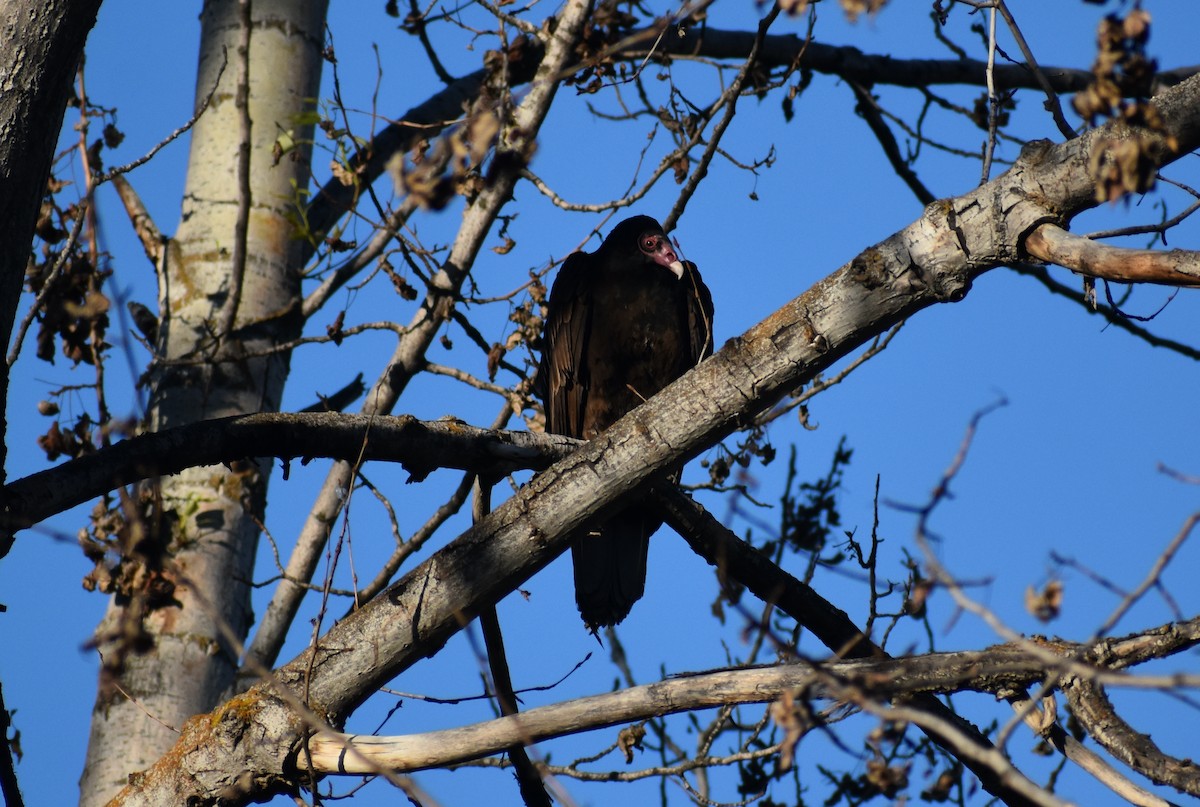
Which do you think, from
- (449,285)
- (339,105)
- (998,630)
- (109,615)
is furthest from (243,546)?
(998,630)

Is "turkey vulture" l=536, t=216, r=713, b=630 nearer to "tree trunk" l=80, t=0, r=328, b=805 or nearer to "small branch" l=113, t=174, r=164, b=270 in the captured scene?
"tree trunk" l=80, t=0, r=328, b=805

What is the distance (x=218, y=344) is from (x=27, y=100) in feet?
5.92

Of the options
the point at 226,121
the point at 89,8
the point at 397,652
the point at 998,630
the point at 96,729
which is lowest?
the point at 998,630

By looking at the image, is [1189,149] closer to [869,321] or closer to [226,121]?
[869,321]

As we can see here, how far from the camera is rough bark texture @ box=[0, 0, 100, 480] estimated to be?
1957 millimetres

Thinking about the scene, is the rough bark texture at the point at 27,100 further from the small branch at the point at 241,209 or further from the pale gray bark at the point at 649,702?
the small branch at the point at 241,209

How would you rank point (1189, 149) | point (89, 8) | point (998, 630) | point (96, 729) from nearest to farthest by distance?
point (998, 630)
point (1189, 149)
point (89, 8)
point (96, 729)

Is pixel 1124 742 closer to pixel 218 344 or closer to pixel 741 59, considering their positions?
pixel 218 344

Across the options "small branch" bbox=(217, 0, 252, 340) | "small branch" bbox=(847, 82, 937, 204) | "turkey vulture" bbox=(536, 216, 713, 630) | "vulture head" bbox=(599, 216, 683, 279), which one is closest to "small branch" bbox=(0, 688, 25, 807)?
"small branch" bbox=(217, 0, 252, 340)

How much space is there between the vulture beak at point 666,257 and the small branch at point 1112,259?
232cm

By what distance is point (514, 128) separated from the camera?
3588 millimetres

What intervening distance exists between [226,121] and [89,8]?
7.47 feet

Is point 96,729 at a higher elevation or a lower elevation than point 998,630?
higher

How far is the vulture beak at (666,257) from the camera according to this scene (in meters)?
4.19
